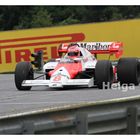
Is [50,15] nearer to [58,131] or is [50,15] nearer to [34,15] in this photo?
[34,15]

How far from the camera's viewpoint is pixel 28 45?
1072 inches

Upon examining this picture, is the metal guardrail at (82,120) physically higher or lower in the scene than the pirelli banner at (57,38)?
higher

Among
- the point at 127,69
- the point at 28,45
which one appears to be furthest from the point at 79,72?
the point at 28,45

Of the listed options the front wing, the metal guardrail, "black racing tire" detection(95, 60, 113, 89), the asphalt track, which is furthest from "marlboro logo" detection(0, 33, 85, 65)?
the metal guardrail

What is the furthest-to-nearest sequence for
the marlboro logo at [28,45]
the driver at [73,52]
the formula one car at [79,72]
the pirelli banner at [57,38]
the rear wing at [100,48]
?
the marlboro logo at [28,45]
the pirelli banner at [57,38]
the rear wing at [100,48]
the driver at [73,52]
the formula one car at [79,72]

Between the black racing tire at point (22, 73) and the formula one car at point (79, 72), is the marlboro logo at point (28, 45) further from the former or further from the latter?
the black racing tire at point (22, 73)

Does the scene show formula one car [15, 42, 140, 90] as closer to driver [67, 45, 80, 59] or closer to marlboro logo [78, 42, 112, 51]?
driver [67, 45, 80, 59]

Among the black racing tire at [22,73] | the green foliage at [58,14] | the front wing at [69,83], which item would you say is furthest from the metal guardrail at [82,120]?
the green foliage at [58,14]

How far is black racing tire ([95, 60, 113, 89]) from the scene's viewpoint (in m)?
15.2

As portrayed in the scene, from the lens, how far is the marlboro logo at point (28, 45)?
88.2 feet

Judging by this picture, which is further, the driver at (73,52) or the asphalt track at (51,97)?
the driver at (73,52)

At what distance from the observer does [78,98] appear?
13.5 m

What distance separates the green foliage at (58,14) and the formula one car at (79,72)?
107ft
